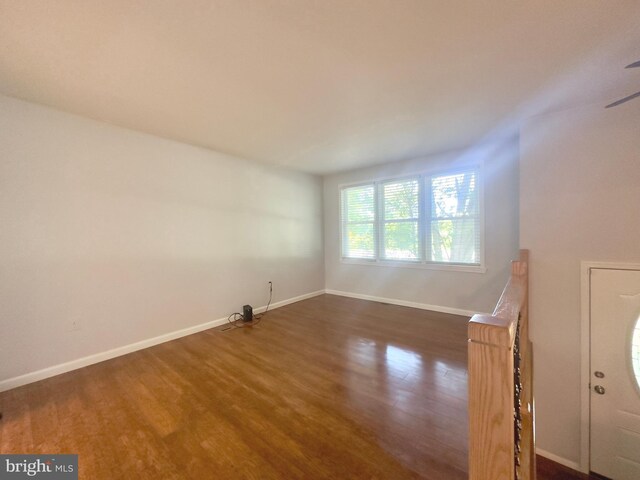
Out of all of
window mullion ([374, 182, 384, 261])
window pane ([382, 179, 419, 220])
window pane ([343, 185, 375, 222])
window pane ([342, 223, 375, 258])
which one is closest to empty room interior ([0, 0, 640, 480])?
window pane ([382, 179, 419, 220])

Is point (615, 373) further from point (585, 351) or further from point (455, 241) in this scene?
point (455, 241)

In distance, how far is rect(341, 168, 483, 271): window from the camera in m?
3.93

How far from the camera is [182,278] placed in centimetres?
337

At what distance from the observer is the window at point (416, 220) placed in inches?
155

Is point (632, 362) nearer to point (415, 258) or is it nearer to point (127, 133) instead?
point (415, 258)

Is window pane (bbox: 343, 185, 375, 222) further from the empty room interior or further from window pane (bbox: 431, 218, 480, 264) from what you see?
window pane (bbox: 431, 218, 480, 264)

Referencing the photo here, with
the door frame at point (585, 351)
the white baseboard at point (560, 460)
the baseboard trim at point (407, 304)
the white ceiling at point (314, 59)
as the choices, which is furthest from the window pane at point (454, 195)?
the white baseboard at point (560, 460)

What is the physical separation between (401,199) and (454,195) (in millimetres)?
883

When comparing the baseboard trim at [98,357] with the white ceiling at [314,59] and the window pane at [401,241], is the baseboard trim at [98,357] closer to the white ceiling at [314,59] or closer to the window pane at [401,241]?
the white ceiling at [314,59]

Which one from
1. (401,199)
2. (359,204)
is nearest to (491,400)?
(401,199)

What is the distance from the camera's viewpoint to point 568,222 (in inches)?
92.7

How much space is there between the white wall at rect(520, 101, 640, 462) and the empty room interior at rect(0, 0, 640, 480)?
0.06 ft

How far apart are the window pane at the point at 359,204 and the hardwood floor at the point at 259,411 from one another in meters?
2.65

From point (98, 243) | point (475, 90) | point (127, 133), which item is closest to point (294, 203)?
point (127, 133)
